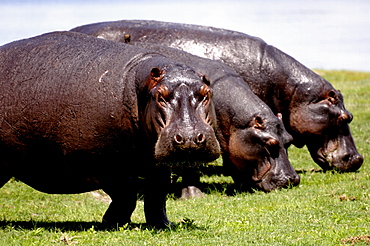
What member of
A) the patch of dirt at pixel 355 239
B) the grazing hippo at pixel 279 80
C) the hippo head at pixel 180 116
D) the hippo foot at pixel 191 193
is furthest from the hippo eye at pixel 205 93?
the grazing hippo at pixel 279 80

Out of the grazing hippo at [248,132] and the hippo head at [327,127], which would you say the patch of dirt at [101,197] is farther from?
the hippo head at [327,127]

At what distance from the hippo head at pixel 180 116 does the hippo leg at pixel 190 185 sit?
3920 mm

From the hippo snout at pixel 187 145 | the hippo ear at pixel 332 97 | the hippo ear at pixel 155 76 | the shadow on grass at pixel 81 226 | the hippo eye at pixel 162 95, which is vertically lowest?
the shadow on grass at pixel 81 226

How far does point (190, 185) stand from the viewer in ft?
32.7

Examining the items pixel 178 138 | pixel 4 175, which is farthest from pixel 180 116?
pixel 4 175

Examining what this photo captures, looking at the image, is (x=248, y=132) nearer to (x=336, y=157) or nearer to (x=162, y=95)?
(x=336, y=157)

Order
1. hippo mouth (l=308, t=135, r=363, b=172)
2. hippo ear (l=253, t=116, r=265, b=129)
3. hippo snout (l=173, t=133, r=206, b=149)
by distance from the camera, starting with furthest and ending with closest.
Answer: hippo mouth (l=308, t=135, r=363, b=172)
hippo ear (l=253, t=116, r=265, b=129)
hippo snout (l=173, t=133, r=206, b=149)

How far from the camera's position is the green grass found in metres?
6.05

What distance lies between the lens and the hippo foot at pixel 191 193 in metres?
9.82

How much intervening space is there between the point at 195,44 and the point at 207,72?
174 cm

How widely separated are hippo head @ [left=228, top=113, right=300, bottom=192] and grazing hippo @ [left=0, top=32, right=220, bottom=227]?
9.79ft

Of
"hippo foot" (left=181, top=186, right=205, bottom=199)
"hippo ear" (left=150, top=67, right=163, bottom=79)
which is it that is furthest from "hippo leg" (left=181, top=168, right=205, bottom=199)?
"hippo ear" (left=150, top=67, right=163, bottom=79)

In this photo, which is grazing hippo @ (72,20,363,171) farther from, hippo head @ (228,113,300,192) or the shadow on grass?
the shadow on grass

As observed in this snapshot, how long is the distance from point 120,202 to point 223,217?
1595 mm
